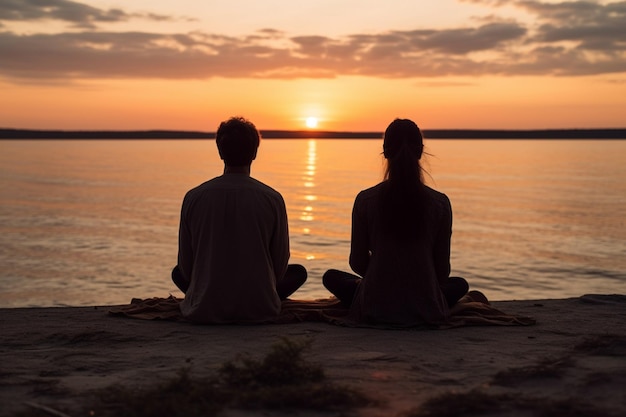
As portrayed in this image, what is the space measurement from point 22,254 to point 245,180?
1606 cm

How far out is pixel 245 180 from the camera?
6.47m

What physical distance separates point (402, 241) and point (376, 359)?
1.41 metres

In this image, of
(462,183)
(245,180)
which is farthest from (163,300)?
(462,183)

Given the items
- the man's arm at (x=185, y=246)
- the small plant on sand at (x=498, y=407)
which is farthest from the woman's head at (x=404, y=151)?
the small plant on sand at (x=498, y=407)

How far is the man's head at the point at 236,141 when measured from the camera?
6.39 m

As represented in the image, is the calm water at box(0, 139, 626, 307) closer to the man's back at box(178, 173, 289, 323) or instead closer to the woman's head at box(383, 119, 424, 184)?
the woman's head at box(383, 119, 424, 184)

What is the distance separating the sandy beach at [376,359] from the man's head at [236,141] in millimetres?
1417

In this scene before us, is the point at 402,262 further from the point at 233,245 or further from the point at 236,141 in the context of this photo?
the point at 236,141

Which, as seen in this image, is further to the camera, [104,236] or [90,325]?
[104,236]

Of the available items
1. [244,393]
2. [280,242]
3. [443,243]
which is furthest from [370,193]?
[244,393]

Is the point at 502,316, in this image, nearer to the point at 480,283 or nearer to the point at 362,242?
the point at 362,242

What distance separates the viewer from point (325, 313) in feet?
22.4

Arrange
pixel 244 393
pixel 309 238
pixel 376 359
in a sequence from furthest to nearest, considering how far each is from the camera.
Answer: pixel 309 238 < pixel 376 359 < pixel 244 393

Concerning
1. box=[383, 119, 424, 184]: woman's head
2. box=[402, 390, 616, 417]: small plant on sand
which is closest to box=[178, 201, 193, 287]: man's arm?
box=[383, 119, 424, 184]: woman's head
